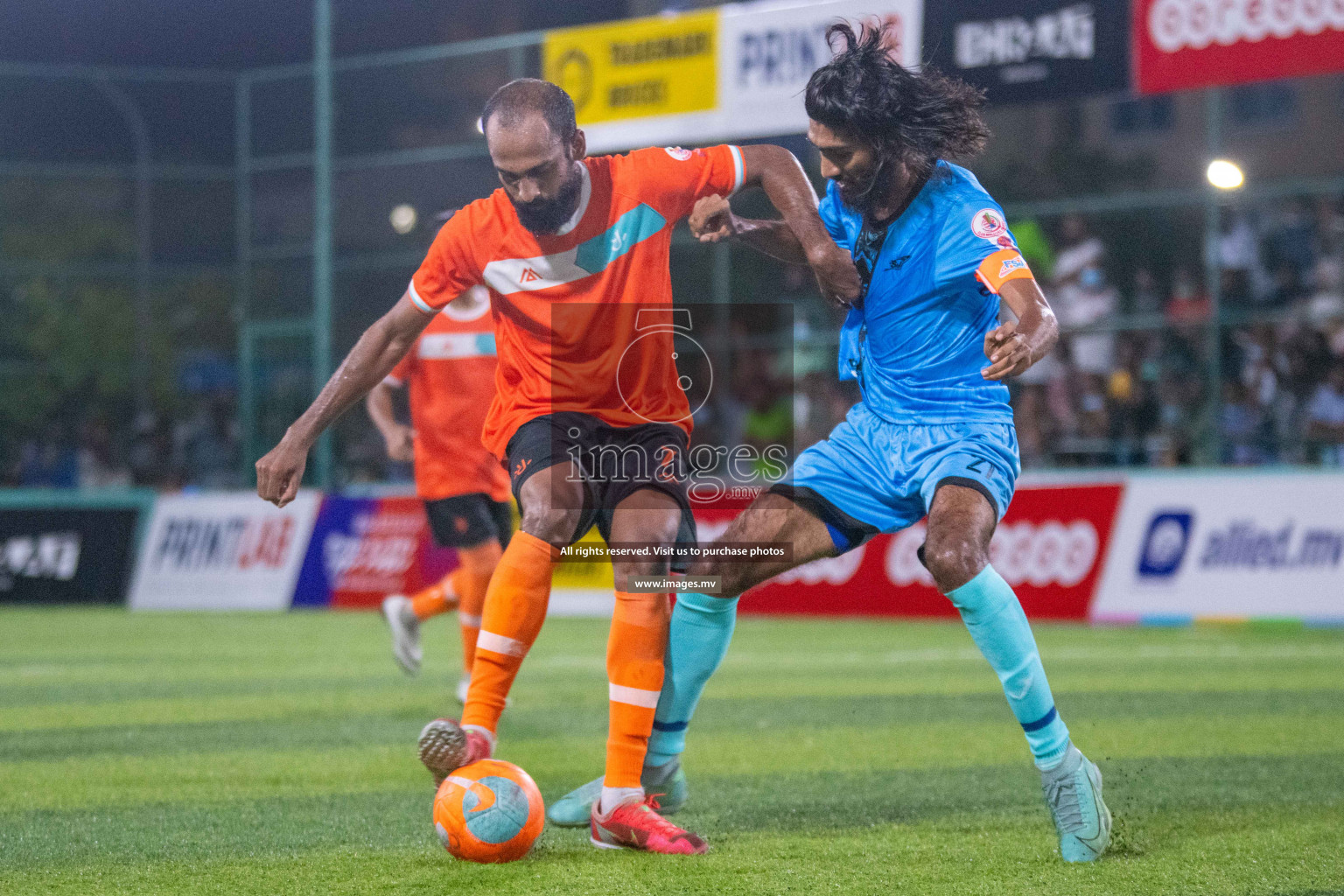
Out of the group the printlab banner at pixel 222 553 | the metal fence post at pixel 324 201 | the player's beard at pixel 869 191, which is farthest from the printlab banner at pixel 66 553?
the player's beard at pixel 869 191

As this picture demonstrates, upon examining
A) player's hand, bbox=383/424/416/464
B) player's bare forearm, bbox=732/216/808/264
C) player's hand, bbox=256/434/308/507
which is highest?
player's bare forearm, bbox=732/216/808/264

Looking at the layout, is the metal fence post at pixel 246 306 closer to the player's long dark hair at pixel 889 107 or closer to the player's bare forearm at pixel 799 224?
the player's bare forearm at pixel 799 224

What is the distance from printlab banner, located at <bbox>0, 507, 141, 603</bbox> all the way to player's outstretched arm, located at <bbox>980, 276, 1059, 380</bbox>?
14.6 meters

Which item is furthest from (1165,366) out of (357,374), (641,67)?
(357,374)

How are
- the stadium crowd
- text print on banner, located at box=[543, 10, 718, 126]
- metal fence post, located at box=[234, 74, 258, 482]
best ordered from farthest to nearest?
1. metal fence post, located at box=[234, 74, 258, 482]
2. text print on banner, located at box=[543, 10, 718, 126]
3. the stadium crowd

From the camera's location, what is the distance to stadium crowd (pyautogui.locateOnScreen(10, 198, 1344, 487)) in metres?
14.5

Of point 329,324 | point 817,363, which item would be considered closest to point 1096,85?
point 817,363

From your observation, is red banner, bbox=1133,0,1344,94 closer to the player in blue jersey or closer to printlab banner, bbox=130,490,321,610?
printlab banner, bbox=130,490,321,610

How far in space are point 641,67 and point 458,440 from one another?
34.3 ft

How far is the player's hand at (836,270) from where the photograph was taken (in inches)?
196

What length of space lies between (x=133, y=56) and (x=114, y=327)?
21.2 feet

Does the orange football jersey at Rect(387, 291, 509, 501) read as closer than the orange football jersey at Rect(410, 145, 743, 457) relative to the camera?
No

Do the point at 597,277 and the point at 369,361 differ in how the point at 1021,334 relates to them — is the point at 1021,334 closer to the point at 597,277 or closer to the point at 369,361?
the point at 597,277

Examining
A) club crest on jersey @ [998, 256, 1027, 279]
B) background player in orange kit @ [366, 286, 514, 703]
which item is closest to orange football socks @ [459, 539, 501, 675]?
background player in orange kit @ [366, 286, 514, 703]
